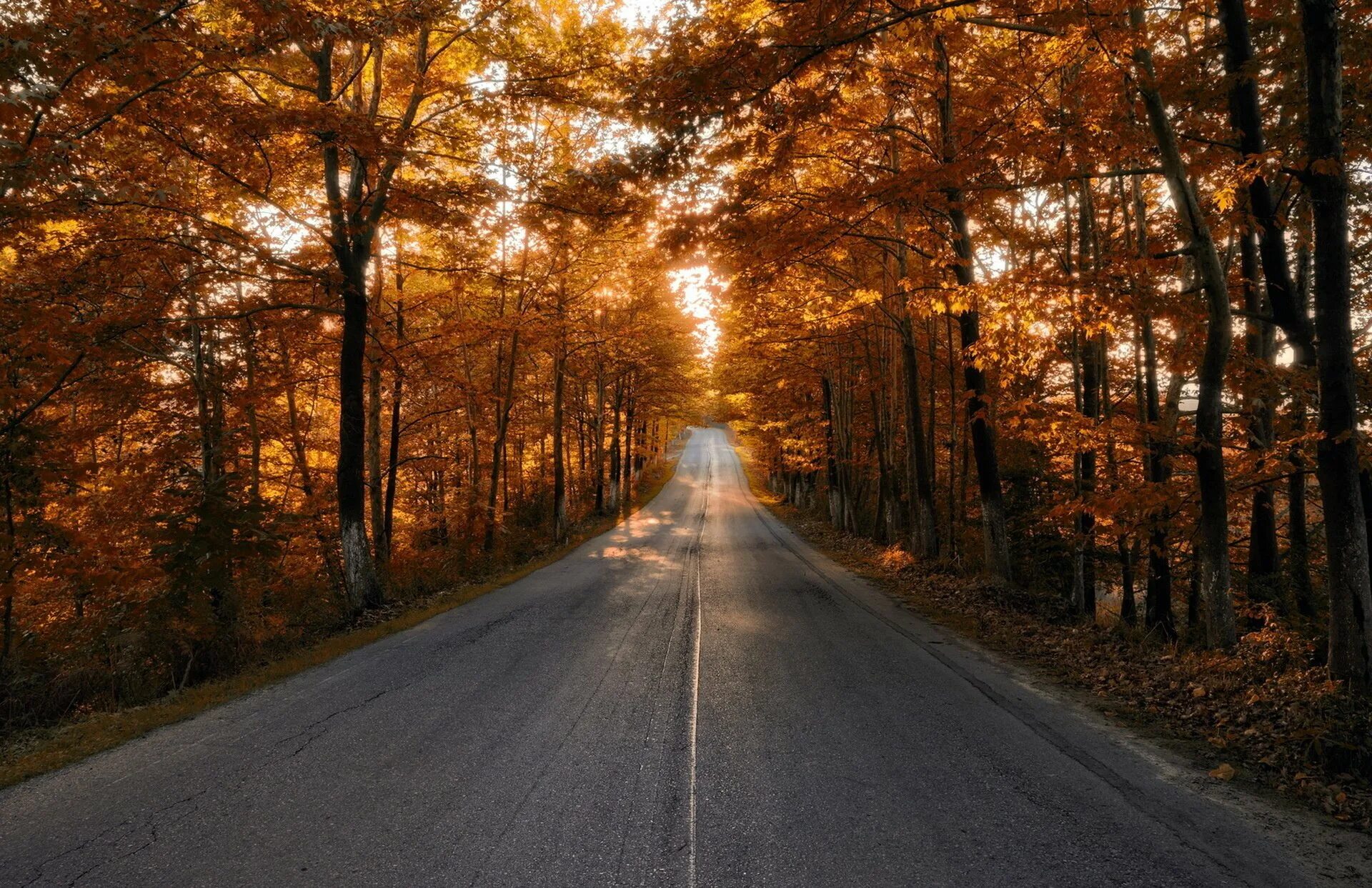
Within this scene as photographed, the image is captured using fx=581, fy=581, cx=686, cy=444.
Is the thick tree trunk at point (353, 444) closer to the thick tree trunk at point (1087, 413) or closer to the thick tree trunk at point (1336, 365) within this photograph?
the thick tree trunk at point (1336, 365)

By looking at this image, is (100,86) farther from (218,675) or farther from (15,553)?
(218,675)

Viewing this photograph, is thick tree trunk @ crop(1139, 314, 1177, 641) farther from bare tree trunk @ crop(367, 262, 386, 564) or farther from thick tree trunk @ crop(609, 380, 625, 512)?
thick tree trunk @ crop(609, 380, 625, 512)

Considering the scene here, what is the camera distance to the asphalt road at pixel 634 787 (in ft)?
11.1

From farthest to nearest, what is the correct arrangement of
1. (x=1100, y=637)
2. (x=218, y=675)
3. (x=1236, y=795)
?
(x=1100, y=637), (x=218, y=675), (x=1236, y=795)

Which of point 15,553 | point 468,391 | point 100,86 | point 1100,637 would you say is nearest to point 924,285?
point 1100,637

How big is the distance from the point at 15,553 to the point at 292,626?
3.51 m

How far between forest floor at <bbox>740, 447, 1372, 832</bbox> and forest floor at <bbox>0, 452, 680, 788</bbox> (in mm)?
8749

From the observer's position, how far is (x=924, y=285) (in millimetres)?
10180

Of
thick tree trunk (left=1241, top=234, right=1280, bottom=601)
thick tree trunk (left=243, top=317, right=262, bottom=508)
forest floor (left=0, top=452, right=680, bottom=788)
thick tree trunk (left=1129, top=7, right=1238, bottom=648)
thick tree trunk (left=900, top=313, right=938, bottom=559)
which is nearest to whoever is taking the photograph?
forest floor (left=0, top=452, right=680, bottom=788)

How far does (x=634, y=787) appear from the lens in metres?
4.21

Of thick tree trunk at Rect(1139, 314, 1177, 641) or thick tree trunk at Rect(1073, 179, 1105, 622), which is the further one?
thick tree trunk at Rect(1073, 179, 1105, 622)

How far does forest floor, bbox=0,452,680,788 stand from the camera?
4828 mm

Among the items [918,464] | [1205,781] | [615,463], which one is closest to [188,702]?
[1205,781]

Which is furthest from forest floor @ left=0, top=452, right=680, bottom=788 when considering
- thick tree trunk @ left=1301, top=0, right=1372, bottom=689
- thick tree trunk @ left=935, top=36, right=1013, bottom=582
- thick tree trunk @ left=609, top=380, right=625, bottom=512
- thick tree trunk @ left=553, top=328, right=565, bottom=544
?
thick tree trunk @ left=609, top=380, right=625, bottom=512
